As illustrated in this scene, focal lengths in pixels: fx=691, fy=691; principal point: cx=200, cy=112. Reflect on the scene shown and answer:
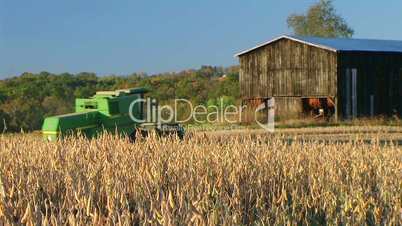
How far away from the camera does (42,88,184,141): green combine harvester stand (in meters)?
14.9

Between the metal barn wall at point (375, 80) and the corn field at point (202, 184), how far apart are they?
79.9 feet

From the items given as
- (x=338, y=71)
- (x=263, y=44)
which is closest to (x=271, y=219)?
(x=338, y=71)

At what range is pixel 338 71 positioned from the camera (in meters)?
33.4

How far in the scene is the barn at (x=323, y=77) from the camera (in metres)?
33.8

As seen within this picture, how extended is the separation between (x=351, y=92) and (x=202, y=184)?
93.7 feet

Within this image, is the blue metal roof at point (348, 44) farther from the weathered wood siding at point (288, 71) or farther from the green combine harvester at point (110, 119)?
the green combine harvester at point (110, 119)

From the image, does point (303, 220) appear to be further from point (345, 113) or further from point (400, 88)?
point (400, 88)

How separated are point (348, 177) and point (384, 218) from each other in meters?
1.72

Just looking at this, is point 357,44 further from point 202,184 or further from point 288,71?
point 202,184

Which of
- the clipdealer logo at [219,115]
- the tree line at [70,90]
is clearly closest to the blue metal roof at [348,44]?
the clipdealer logo at [219,115]

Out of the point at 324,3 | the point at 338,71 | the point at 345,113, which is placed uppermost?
the point at 324,3

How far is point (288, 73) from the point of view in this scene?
35.9 metres

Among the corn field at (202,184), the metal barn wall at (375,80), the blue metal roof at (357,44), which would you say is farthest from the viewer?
the blue metal roof at (357,44)

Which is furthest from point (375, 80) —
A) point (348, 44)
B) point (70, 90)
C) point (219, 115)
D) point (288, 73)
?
point (70, 90)
